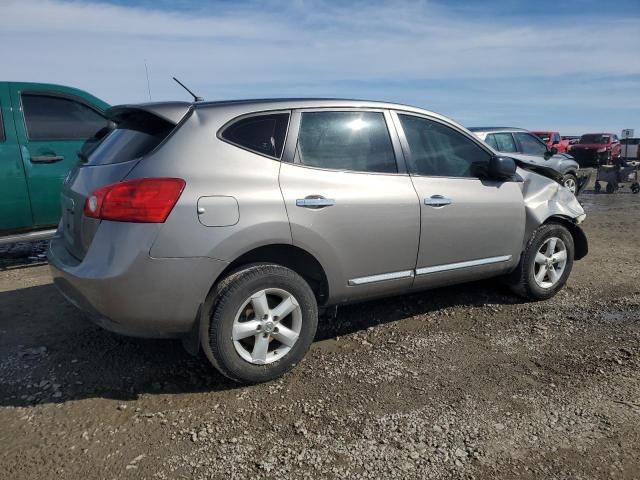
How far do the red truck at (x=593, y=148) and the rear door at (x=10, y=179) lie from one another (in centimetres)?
2190

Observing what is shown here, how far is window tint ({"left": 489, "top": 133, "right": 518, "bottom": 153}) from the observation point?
Answer: 11016 mm

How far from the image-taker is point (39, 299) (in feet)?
15.2

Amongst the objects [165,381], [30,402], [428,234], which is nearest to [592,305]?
[428,234]

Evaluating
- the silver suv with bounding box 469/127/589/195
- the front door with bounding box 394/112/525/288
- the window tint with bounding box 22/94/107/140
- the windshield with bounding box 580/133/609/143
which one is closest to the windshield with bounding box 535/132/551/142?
the windshield with bounding box 580/133/609/143

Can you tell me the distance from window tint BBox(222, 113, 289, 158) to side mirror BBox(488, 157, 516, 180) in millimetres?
1756

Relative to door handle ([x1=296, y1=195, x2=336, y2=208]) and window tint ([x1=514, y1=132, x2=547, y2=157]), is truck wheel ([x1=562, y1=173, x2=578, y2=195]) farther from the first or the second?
door handle ([x1=296, y1=195, x2=336, y2=208])

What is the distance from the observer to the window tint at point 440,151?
3.80m

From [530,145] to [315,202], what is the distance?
33.2 ft

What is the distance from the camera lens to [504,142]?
36.8ft

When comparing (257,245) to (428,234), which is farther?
(428,234)

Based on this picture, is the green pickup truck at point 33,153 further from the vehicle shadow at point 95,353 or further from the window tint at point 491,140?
the window tint at point 491,140

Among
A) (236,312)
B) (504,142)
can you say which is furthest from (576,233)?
(504,142)

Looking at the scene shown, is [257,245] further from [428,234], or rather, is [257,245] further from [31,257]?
[31,257]

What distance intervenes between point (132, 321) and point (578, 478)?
89.8 inches
